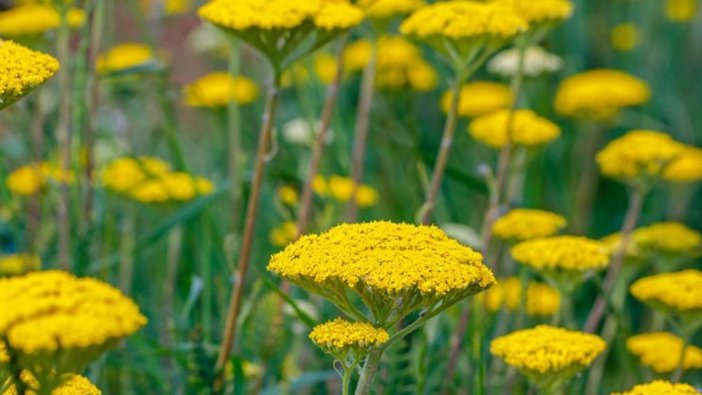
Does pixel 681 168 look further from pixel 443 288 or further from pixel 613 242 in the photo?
pixel 443 288

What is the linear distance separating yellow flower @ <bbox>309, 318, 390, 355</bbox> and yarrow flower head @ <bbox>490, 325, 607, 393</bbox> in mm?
329

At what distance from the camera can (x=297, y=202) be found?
2799mm

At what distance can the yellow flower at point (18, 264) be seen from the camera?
91.3 inches

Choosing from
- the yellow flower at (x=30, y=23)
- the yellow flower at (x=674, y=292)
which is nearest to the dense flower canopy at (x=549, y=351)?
the yellow flower at (x=674, y=292)

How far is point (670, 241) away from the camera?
246cm

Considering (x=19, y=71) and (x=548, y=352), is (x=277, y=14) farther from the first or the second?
(x=548, y=352)

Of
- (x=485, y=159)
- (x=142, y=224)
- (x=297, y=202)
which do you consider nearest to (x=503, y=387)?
(x=297, y=202)

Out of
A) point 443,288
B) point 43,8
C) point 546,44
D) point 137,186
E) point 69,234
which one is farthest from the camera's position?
point 546,44

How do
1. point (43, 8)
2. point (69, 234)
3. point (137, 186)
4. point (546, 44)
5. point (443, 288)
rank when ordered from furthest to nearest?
point (546, 44), point (43, 8), point (137, 186), point (69, 234), point (443, 288)

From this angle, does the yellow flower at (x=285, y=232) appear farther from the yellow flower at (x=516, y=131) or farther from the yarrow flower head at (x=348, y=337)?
the yarrow flower head at (x=348, y=337)

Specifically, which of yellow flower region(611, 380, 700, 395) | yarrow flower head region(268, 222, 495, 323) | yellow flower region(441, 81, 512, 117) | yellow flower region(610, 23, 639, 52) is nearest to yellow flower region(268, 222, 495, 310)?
yarrow flower head region(268, 222, 495, 323)

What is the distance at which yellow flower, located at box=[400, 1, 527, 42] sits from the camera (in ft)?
6.12

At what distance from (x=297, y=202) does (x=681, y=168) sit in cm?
94

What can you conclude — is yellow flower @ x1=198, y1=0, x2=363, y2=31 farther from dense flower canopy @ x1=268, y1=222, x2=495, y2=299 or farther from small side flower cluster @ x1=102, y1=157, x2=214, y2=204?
small side flower cluster @ x1=102, y1=157, x2=214, y2=204
